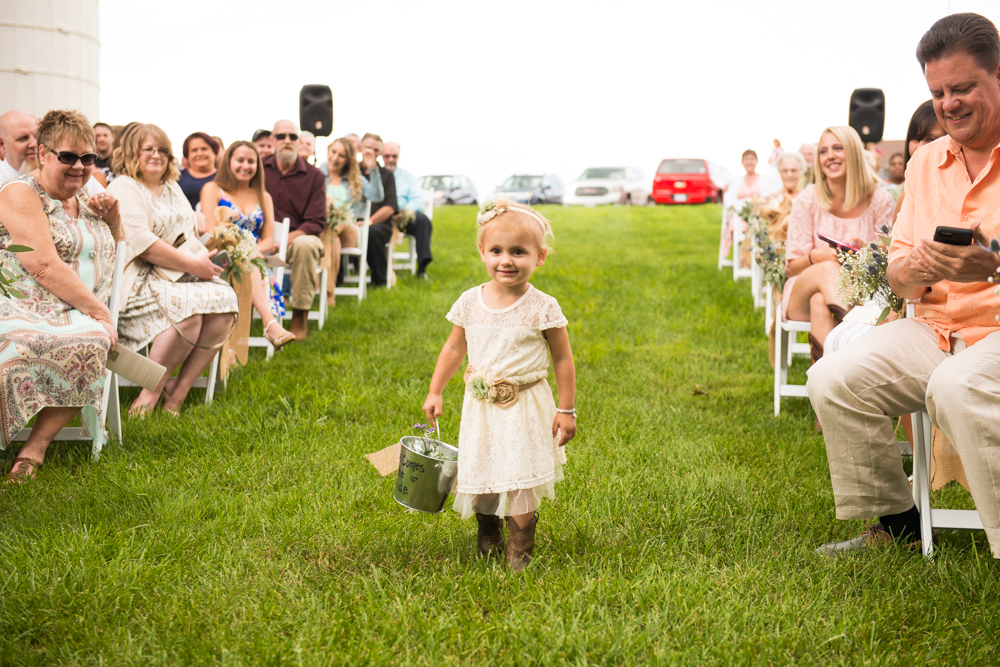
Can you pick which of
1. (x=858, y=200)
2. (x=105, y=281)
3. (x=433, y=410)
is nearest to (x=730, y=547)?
(x=433, y=410)

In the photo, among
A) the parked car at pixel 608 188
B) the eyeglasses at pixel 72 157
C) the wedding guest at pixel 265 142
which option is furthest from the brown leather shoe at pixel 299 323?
the parked car at pixel 608 188

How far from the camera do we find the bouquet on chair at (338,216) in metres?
8.99

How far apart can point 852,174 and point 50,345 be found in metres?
4.78

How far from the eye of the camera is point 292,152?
8312 mm

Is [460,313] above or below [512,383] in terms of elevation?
above

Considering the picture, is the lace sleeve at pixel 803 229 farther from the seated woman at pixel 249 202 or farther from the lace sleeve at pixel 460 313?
the seated woman at pixel 249 202

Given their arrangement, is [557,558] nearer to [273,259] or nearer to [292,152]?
[273,259]

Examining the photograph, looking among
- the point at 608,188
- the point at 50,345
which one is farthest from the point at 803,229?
the point at 608,188

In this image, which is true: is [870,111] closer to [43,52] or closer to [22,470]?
[43,52]

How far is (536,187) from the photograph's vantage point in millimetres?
26562

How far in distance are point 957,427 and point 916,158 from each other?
3.78 feet

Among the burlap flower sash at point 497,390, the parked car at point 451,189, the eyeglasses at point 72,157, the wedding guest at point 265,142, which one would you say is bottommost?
the burlap flower sash at point 497,390

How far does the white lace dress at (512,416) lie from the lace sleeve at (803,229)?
314cm

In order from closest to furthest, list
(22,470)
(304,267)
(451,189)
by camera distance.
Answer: (22,470) < (304,267) < (451,189)
